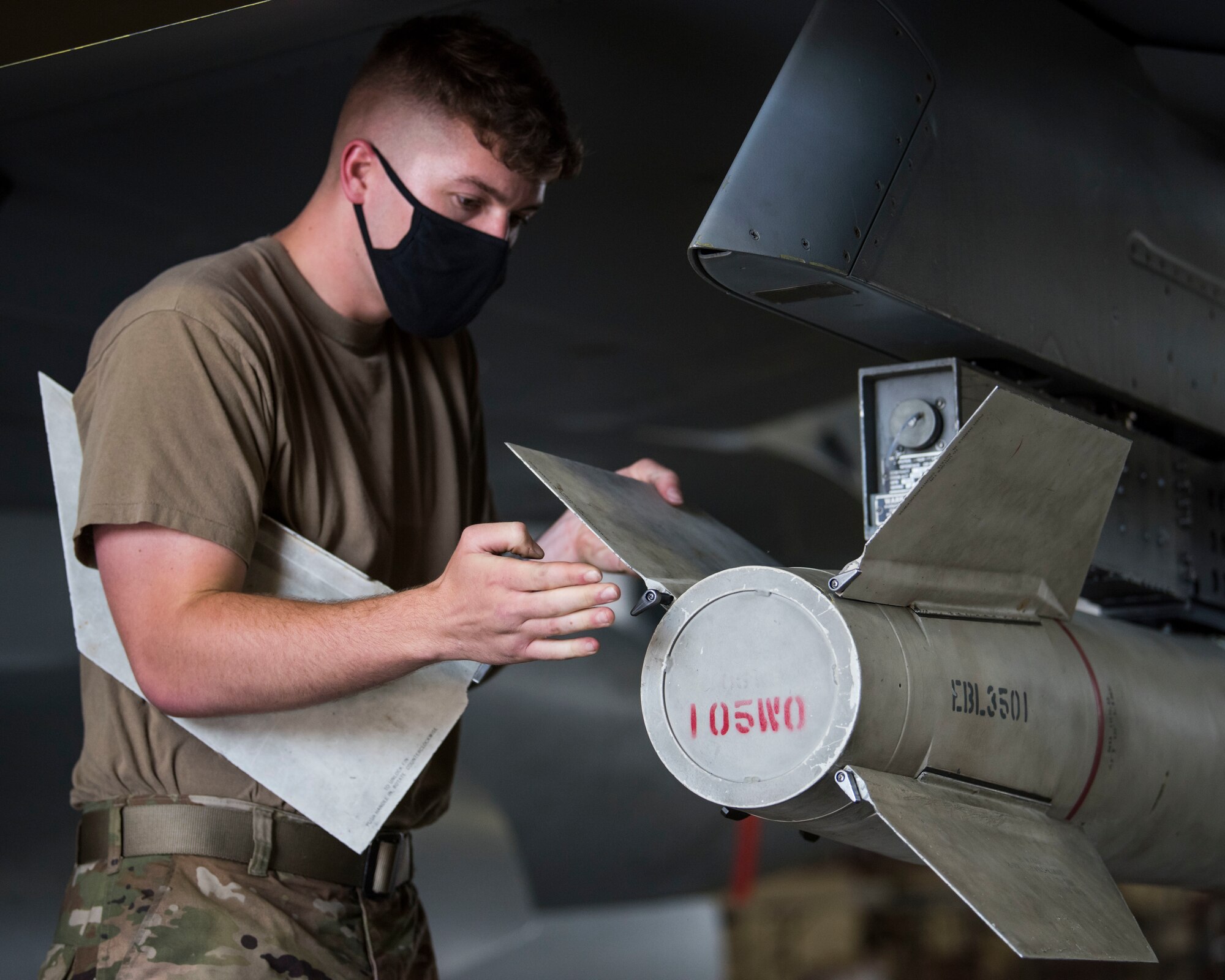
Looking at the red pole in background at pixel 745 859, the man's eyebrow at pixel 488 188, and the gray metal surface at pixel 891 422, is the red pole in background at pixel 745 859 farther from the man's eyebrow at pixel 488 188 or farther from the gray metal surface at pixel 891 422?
the man's eyebrow at pixel 488 188

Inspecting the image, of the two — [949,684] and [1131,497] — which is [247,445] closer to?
[949,684]

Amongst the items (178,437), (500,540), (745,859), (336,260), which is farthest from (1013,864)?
(745,859)

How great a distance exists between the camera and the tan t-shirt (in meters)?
1.52

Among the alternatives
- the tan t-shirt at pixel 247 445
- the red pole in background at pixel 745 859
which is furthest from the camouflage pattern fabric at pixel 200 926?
the red pole in background at pixel 745 859

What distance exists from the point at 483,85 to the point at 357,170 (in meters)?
0.24

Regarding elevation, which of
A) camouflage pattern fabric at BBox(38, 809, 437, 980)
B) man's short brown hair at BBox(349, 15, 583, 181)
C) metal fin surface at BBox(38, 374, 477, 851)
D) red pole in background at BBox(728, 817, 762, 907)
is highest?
man's short brown hair at BBox(349, 15, 583, 181)

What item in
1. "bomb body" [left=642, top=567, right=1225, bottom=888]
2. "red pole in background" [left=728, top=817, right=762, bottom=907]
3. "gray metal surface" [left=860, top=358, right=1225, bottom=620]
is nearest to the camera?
"bomb body" [left=642, top=567, right=1225, bottom=888]

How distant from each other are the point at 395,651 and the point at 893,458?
31.1 inches

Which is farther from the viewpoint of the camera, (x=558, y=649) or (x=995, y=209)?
(x=995, y=209)

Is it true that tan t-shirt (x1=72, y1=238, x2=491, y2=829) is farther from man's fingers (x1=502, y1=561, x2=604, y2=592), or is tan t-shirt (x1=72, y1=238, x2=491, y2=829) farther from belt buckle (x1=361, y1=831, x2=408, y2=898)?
man's fingers (x1=502, y1=561, x2=604, y2=592)

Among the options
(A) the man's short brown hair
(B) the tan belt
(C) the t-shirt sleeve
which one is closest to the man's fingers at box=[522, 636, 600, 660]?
(C) the t-shirt sleeve

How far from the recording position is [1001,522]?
1.50 meters

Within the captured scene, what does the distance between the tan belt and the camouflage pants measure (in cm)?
1

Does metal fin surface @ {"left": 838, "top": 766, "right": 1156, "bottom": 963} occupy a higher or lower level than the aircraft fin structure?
lower
